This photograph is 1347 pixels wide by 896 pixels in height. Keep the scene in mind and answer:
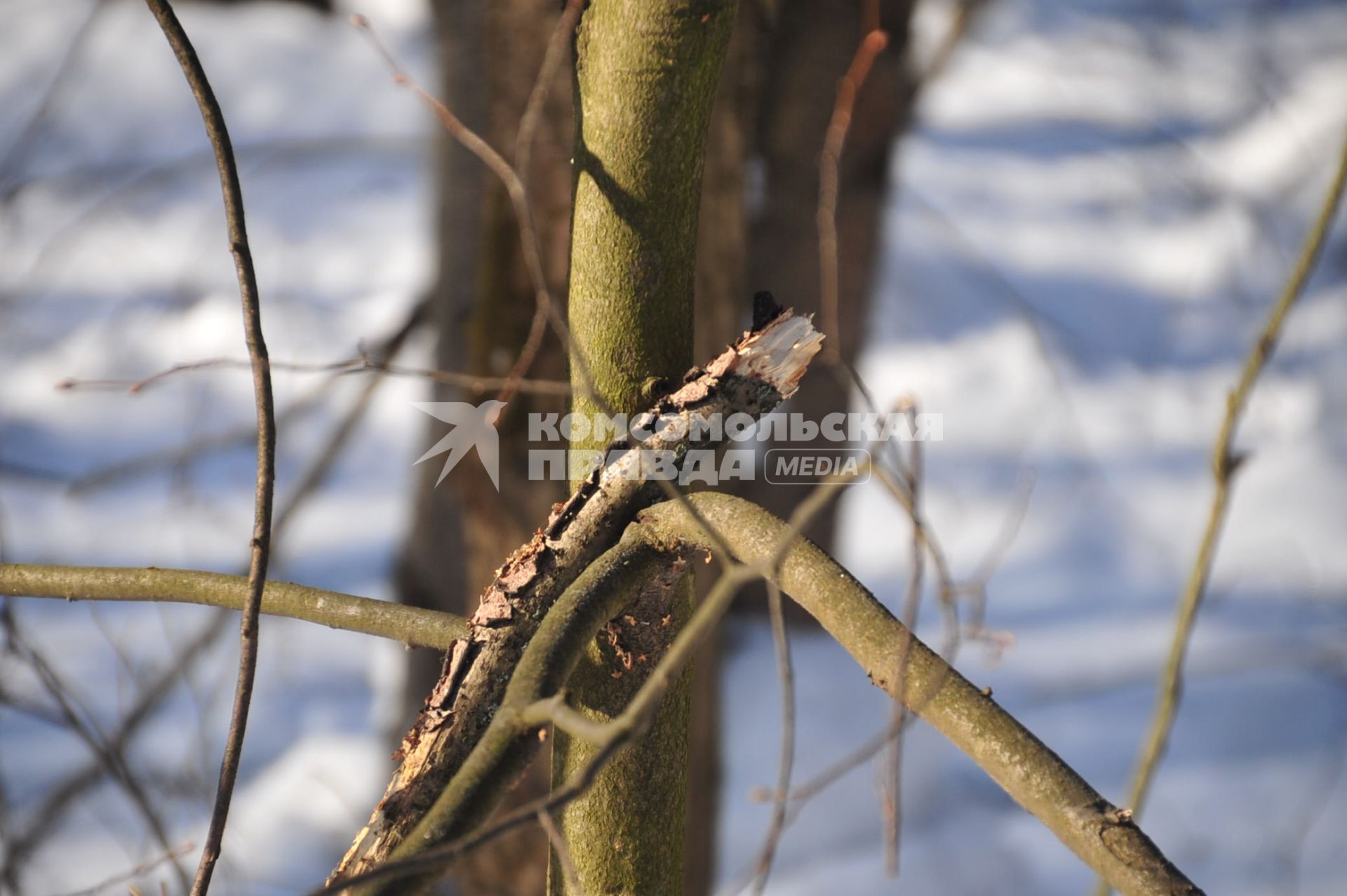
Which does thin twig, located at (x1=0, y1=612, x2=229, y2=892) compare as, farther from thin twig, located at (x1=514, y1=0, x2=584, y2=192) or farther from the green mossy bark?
thin twig, located at (x1=514, y1=0, x2=584, y2=192)

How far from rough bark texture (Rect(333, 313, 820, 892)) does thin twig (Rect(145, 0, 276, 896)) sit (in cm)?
6

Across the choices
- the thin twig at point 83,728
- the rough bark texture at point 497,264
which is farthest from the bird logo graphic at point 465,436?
the thin twig at point 83,728

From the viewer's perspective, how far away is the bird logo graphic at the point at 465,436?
3.20 ft

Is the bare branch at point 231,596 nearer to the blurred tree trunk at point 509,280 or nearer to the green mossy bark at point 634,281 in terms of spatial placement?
the green mossy bark at point 634,281

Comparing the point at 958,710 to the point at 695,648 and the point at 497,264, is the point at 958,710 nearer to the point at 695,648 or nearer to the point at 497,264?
the point at 695,648

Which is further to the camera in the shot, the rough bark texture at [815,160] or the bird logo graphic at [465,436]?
the rough bark texture at [815,160]

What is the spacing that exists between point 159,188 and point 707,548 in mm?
1286

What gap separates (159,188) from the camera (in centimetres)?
139

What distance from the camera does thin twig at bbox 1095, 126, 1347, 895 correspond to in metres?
0.38

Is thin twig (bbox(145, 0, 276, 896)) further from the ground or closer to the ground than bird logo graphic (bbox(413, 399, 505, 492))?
closer to the ground

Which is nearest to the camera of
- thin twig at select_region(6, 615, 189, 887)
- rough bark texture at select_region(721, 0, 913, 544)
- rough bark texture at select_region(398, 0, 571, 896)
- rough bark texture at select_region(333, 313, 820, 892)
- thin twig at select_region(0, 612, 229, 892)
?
rough bark texture at select_region(333, 313, 820, 892)

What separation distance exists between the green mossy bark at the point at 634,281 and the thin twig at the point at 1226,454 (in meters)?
0.21

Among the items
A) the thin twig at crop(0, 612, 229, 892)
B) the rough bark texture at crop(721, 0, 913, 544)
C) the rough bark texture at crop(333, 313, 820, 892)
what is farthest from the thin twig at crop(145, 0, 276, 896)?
the rough bark texture at crop(721, 0, 913, 544)

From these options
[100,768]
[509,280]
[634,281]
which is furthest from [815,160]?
[100,768]
